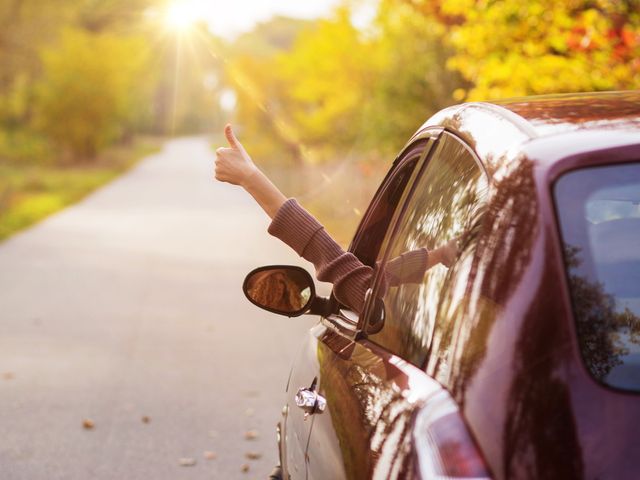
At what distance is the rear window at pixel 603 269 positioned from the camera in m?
1.69

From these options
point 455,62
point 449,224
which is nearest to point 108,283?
point 455,62

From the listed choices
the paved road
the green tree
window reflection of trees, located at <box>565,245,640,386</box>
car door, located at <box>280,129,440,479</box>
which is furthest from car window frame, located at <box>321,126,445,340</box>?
the green tree

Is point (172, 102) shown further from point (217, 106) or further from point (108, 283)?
point (108, 283)

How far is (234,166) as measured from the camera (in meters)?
2.70

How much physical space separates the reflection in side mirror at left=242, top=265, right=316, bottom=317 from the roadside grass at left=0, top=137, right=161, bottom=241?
15.5 metres

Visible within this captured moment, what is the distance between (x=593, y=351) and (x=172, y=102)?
13589cm

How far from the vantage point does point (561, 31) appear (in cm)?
948

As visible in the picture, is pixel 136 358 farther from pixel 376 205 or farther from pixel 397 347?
pixel 397 347

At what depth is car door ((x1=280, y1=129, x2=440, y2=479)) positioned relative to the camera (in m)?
2.76

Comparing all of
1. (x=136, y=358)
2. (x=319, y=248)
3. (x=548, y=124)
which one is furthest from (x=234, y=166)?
(x=136, y=358)

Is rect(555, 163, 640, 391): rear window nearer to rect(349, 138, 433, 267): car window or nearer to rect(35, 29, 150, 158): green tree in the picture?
rect(349, 138, 433, 267): car window

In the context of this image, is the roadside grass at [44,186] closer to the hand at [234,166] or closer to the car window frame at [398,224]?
the hand at [234,166]

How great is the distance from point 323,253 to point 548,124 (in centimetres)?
76

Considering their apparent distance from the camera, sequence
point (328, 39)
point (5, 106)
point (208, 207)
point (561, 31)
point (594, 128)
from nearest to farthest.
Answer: point (594, 128)
point (561, 31)
point (208, 207)
point (328, 39)
point (5, 106)
